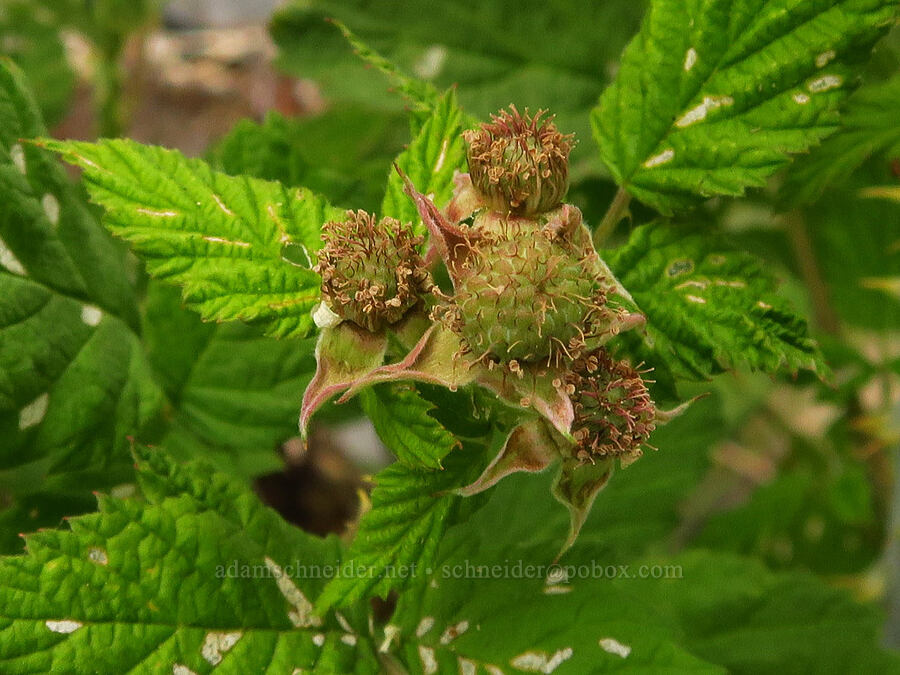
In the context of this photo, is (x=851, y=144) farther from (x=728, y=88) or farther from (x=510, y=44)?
(x=510, y=44)

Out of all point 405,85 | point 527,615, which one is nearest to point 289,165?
point 405,85

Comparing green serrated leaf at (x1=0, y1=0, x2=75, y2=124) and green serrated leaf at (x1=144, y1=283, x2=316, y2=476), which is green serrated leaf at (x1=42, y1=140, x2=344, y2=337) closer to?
green serrated leaf at (x1=144, y1=283, x2=316, y2=476)

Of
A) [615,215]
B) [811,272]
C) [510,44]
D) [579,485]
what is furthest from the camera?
[811,272]

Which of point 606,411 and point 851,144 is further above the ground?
point 851,144

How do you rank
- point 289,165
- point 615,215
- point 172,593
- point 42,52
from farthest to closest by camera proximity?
point 42,52
point 289,165
point 615,215
point 172,593

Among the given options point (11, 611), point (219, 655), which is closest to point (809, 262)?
point (219, 655)

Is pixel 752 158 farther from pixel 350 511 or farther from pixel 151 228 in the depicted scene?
pixel 350 511

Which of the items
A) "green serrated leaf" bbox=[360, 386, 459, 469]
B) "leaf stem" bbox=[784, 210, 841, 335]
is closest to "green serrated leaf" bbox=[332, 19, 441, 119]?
"green serrated leaf" bbox=[360, 386, 459, 469]
